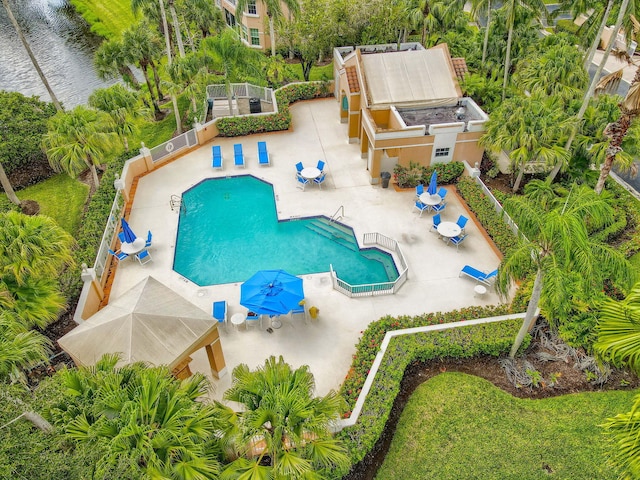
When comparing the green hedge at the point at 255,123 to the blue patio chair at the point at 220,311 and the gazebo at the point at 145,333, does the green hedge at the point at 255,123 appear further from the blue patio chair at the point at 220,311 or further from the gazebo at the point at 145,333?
the gazebo at the point at 145,333

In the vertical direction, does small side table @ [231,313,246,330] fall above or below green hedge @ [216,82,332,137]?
below

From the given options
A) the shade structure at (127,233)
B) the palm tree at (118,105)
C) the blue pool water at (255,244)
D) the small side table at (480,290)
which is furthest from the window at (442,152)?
the palm tree at (118,105)

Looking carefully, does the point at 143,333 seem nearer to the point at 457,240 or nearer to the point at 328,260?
the point at 328,260

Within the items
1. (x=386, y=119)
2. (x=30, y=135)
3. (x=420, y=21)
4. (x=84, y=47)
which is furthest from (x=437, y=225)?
(x=84, y=47)

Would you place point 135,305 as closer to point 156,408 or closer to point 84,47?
point 156,408

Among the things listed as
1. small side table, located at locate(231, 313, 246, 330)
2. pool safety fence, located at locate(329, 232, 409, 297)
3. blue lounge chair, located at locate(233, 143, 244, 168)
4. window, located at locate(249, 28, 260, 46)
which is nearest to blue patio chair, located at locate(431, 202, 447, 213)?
pool safety fence, located at locate(329, 232, 409, 297)

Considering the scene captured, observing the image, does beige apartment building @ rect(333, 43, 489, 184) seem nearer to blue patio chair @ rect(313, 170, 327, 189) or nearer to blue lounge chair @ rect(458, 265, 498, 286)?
blue patio chair @ rect(313, 170, 327, 189)
